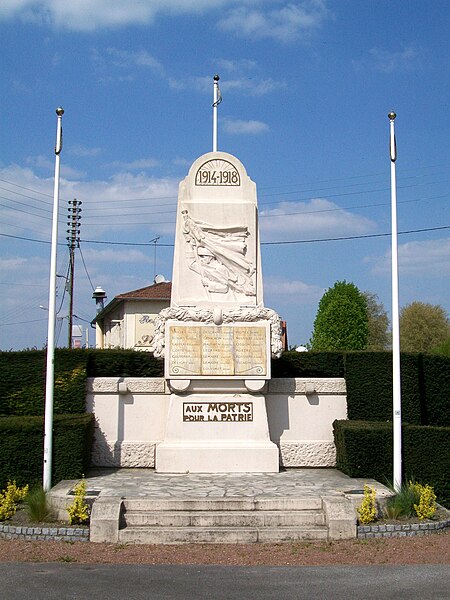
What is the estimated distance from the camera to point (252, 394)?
13609 mm

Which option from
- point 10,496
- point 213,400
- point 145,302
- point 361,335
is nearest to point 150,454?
point 213,400

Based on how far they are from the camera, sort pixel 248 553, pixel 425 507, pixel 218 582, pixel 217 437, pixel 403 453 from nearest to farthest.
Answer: pixel 218 582
pixel 248 553
pixel 425 507
pixel 403 453
pixel 217 437

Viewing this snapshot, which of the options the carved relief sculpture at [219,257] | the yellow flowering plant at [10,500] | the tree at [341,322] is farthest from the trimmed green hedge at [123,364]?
the tree at [341,322]

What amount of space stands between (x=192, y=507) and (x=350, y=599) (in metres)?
3.45

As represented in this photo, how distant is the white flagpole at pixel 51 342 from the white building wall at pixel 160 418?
2.29 m

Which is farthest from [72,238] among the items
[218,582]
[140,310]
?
[218,582]

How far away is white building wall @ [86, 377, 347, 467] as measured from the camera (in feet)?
46.4

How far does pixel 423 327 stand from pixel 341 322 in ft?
53.0

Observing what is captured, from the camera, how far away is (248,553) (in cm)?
880

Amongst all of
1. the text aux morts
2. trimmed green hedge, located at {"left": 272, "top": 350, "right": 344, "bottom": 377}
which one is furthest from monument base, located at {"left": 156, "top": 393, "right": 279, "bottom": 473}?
trimmed green hedge, located at {"left": 272, "top": 350, "right": 344, "bottom": 377}

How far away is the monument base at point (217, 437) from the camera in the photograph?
43.2ft

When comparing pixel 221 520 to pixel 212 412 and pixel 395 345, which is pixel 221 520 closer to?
pixel 212 412

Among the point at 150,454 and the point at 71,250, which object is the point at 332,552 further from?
the point at 71,250

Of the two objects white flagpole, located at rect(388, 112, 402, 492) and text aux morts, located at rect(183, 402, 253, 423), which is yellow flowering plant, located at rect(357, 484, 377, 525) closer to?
white flagpole, located at rect(388, 112, 402, 492)
